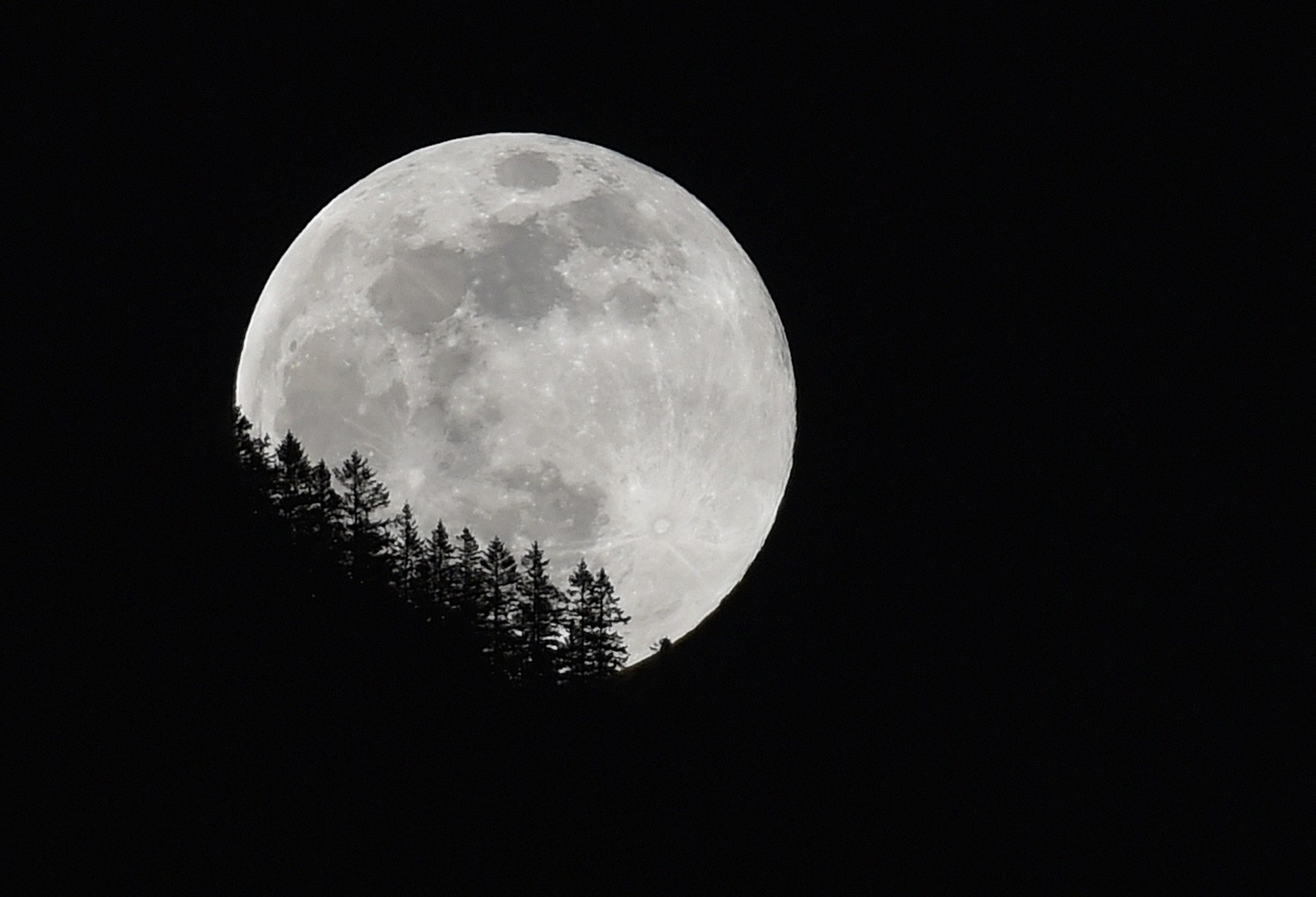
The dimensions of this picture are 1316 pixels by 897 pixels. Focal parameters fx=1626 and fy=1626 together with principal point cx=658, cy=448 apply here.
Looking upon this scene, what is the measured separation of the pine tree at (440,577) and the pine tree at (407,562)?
11cm

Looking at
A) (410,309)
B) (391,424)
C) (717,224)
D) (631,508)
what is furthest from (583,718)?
(717,224)

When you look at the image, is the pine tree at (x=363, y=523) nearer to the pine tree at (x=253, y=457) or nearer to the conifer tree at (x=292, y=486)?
the conifer tree at (x=292, y=486)

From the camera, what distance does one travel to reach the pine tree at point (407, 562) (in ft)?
81.8

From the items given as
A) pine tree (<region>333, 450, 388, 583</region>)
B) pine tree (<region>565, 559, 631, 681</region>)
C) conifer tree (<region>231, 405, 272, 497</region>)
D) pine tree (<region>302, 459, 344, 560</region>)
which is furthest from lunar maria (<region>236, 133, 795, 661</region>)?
pine tree (<region>302, 459, 344, 560</region>)

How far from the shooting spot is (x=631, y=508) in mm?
26141

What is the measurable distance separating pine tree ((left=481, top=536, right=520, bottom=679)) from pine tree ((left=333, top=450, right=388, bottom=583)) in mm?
1641

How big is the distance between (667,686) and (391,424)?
20.0 ft

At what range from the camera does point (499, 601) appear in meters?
25.0

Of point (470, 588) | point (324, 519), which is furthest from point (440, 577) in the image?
point (324, 519)

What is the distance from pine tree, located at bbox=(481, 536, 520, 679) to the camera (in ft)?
81.9

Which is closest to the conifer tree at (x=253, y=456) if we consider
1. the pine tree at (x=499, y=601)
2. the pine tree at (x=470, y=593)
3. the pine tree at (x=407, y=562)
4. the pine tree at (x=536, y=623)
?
the pine tree at (x=407, y=562)

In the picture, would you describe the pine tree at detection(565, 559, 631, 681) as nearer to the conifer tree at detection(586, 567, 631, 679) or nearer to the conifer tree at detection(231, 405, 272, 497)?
the conifer tree at detection(586, 567, 631, 679)

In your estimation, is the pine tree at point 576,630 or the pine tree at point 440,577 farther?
the pine tree at point 576,630

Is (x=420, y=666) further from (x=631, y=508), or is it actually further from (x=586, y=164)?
(x=586, y=164)
